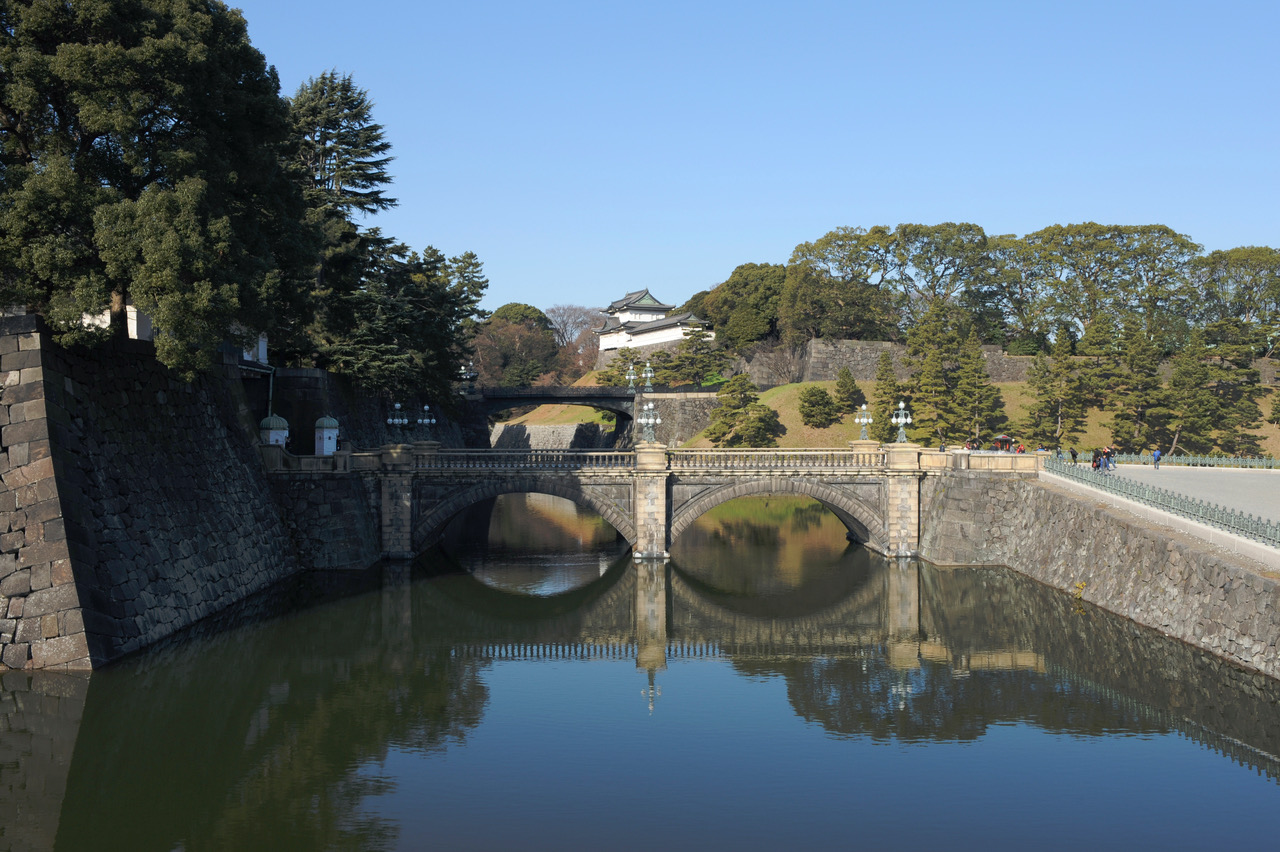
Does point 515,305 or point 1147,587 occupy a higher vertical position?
point 515,305

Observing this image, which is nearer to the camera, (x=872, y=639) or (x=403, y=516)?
(x=872, y=639)

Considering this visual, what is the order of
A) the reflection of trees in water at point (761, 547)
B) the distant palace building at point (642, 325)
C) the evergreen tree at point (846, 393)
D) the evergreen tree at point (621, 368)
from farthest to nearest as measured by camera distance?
1. the distant palace building at point (642, 325)
2. the evergreen tree at point (621, 368)
3. the evergreen tree at point (846, 393)
4. the reflection of trees in water at point (761, 547)

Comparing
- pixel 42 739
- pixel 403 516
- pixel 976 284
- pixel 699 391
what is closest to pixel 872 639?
pixel 403 516

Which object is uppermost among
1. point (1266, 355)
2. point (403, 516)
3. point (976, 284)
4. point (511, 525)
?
point (976, 284)

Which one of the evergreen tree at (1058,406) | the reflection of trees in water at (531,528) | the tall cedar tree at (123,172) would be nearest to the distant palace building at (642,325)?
the reflection of trees in water at (531,528)

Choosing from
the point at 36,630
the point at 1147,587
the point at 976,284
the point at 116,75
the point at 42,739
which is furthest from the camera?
the point at 976,284

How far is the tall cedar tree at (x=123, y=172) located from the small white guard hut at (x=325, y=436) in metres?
11.7

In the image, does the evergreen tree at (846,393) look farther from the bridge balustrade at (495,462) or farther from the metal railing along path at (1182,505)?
the bridge balustrade at (495,462)

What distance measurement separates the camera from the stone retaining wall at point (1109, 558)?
71.5 feet

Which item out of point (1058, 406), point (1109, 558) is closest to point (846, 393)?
point (1058, 406)

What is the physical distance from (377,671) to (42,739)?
8.33 metres

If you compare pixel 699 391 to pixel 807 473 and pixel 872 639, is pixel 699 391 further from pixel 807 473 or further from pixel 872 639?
pixel 872 639

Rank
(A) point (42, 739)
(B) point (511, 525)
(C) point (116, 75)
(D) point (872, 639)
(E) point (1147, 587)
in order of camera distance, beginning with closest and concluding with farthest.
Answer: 1. (A) point (42, 739)
2. (C) point (116, 75)
3. (E) point (1147, 587)
4. (D) point (872, 639)
5. (B) point (511, 525)

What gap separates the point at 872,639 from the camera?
28.9 metres
